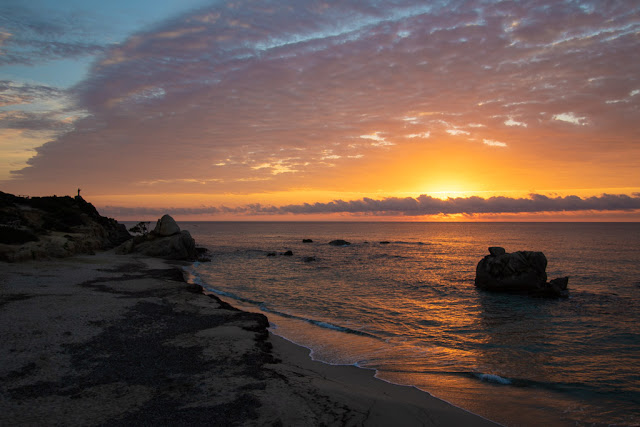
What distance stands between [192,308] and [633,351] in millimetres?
19080

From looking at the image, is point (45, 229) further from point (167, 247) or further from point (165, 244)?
point (167, 247)

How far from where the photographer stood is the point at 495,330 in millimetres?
17203

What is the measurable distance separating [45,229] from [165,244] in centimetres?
1331

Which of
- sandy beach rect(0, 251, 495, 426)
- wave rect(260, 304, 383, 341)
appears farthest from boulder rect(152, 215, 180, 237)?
wave rect(260, 304, 383, 341)

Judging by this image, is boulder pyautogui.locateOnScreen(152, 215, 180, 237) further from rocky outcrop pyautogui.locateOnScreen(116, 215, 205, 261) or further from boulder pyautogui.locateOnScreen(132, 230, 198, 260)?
boulder pyautogui.locateOnScreen(132, 230, 198, 260)

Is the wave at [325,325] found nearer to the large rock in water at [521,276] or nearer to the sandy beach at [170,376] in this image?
the sandy beach at [170,376]

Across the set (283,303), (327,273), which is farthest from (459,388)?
(327,273)

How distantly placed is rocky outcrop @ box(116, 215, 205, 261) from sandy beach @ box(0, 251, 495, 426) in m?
30.7

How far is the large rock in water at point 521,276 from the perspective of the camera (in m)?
26.0

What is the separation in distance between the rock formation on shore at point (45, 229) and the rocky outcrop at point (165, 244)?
446 cm

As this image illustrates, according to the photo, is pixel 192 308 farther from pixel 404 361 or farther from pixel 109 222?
pixel 109 222

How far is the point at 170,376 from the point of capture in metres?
8.98

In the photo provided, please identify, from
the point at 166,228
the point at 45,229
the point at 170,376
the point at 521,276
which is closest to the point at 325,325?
the point at 170,376

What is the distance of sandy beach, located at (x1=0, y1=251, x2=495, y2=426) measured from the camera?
7.12 m
